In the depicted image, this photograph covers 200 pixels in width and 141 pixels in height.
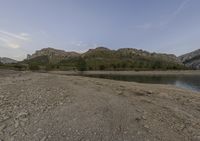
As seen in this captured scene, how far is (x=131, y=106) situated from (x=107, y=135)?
3459mm

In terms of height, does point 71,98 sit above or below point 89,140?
above

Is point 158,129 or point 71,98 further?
point 71,98

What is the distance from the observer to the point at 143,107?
31.7 ft

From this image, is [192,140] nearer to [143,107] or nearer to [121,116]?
[121,116]

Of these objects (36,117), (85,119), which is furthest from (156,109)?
(36,117)

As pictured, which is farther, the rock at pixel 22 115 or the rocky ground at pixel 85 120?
the rock at pixel 22 115

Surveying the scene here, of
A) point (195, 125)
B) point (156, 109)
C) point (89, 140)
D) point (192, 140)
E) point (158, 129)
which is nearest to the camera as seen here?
point (89, 140)

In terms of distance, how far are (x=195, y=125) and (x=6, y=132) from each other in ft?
22.3

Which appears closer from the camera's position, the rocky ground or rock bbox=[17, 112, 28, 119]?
the rocky ground

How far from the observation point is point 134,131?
22.1 feet

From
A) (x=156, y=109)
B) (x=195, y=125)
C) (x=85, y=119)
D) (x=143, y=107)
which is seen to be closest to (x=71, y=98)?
(x=85, y=119)

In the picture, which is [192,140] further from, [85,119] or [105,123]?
[85,119]

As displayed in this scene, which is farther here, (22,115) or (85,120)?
(22,115)

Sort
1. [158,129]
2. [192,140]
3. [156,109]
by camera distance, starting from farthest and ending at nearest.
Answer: [156,109]
[158,129]
[192,140]
